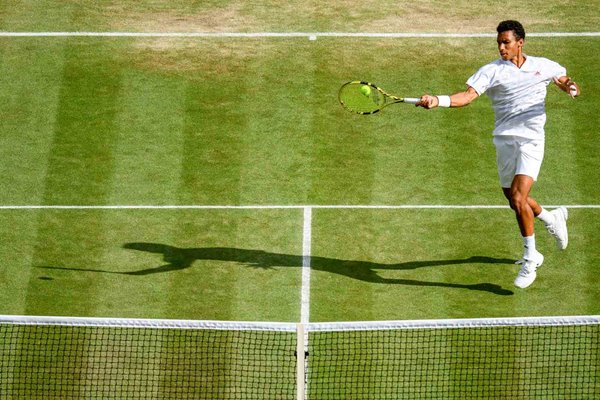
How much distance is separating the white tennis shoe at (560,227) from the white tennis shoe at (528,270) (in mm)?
449

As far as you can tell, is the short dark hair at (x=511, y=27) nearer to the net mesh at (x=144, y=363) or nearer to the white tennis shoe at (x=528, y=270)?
the white tennis shoe at (x=528, y=270)

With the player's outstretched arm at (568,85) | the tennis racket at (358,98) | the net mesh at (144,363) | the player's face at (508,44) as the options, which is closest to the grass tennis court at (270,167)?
the net mesh at (144,363)

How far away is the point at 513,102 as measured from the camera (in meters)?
15.7

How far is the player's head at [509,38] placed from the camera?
15367 mm

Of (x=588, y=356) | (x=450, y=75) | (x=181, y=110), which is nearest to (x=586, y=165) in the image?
(x=450, y=75)

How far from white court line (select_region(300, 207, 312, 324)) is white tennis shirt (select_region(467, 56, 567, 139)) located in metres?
2.91

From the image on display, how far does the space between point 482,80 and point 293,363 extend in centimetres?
379

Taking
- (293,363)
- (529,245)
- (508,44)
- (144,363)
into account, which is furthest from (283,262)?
(508,44)

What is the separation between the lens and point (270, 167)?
61.6ft

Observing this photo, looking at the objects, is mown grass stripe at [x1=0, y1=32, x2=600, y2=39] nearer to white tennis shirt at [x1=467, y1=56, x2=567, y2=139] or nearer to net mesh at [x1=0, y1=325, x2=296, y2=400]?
white tennis shirt at [x1=467, y1=56, x2=567, y2=139]

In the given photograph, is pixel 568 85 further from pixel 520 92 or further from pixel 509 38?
pixel 509 38

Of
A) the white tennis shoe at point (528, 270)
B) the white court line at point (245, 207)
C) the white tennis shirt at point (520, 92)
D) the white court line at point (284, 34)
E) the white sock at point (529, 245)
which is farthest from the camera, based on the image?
the white court line at point (284, 34)

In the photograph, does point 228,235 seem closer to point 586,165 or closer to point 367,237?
point 367,237

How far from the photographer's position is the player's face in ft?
50.5
